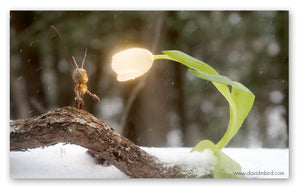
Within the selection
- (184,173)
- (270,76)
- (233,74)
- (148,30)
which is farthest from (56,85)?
(270,76)

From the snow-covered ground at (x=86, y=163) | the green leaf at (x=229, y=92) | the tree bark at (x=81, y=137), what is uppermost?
the green leaf at (x=229, y=92)

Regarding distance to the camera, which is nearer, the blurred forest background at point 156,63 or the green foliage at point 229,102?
the green foliage at point 229,102

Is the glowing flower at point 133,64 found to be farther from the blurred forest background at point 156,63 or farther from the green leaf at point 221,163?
the green leaf at point 221,163

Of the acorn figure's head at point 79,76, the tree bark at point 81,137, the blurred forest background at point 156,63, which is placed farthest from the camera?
the blurred forest background at point 156,63

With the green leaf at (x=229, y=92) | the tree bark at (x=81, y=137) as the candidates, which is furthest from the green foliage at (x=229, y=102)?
the tree bark at (x=81, y=137)

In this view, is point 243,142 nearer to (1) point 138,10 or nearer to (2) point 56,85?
(1) point 138,10

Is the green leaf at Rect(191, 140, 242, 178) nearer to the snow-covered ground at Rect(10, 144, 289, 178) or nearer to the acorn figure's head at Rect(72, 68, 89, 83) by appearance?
the snow-covered ground at Rect(10, 144, 289, 178)

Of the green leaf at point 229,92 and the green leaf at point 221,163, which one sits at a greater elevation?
the green leaf at point 229,92
